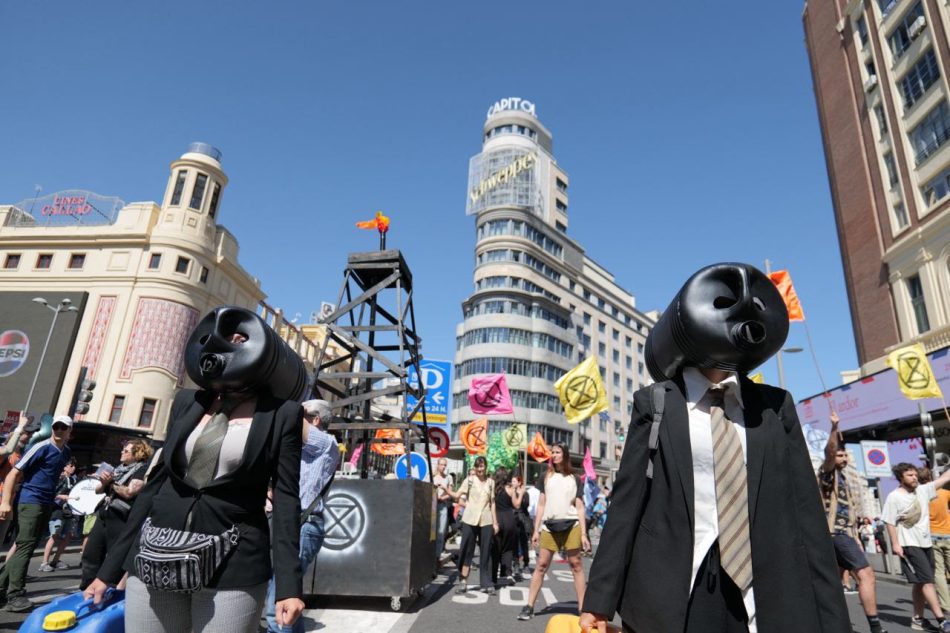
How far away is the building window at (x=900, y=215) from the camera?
2281 cm

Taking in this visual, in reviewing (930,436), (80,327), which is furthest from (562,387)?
(80,327)

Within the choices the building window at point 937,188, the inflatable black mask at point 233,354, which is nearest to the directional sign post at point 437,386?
the inflatable black mask at point 233,354

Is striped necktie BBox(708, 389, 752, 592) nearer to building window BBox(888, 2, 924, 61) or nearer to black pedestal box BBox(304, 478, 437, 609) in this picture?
black pedestal box BBox(304, 478, 437, 609)

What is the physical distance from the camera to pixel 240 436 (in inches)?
92.3

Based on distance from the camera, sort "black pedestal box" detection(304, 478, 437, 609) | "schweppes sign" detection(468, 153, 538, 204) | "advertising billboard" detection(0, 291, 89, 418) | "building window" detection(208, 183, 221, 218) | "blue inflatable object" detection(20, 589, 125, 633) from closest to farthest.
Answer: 1. "blue inflatable object" detection(20, 589, 125, 633)
2. "black pedestal box" detection(304, 478, 437, 609)
3. "advertising billboard" detection(0, 291, 89, 418)
4. "building window" detection(208, 183, 221, 218)
5. "schweppes sign" detection(468, 153, 538, 204)

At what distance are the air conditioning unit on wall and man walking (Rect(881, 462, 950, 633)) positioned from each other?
77.8ft

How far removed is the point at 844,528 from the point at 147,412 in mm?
32727

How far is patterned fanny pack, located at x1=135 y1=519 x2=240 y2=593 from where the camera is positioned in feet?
6.73

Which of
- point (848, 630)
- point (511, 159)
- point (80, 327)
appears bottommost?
point (848, 630)

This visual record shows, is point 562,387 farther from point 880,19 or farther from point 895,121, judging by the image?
point 880,19

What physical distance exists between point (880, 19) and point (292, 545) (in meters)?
33.2

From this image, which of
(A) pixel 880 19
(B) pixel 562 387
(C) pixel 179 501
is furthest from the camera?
(A) pixel 880 19

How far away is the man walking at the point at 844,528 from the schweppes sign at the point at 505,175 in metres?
61.8

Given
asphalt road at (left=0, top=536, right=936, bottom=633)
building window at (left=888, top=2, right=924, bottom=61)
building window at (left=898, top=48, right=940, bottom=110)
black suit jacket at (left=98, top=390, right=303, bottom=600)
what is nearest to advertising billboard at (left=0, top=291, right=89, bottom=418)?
asphalt road at (left=0, top=536, right=936, bottom=633)
